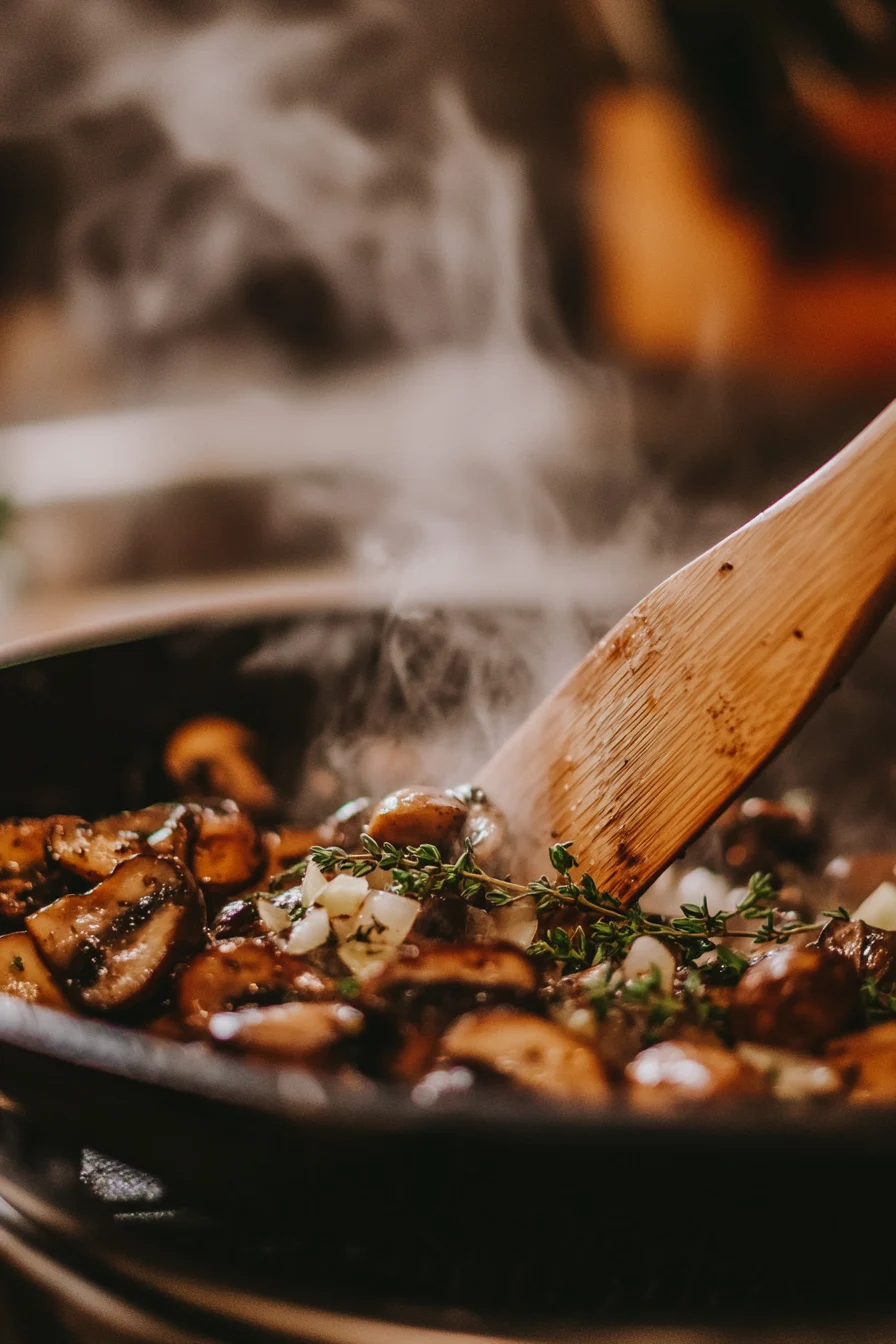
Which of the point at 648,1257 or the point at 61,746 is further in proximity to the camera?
the point at 61,746

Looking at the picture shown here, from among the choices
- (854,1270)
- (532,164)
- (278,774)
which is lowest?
(854,1270)

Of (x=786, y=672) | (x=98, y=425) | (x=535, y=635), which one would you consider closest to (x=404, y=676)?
(x=535, y=635)

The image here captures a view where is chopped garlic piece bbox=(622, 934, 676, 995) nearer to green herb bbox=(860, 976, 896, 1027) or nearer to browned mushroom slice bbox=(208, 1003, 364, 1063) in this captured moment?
green herb bbox=(860, 976, 896, 1027)

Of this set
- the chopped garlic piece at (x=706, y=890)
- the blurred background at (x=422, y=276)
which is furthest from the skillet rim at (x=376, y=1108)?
the blurred background at (x=422, y=276)

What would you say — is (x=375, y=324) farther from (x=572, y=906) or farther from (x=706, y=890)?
(x=572, y=906)

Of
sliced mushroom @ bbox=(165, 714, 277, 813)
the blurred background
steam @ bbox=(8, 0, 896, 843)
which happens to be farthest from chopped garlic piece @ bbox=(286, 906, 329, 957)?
the blurred background

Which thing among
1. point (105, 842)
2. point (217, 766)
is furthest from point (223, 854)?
point (217, 766)

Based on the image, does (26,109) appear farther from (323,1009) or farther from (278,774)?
(323,1009)
